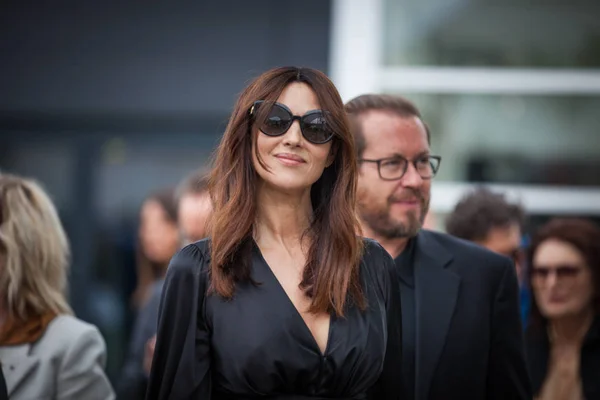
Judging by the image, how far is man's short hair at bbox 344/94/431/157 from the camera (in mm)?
4508

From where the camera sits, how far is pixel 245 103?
3.35 metres

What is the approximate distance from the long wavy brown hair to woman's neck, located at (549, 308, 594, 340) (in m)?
2.54

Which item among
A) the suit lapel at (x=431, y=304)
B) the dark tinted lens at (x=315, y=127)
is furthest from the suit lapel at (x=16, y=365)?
the dark tinted lens at (x=315, y=127)

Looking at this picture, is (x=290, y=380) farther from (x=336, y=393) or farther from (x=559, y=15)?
(x=559, y=15)

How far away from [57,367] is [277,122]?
1.58 metres

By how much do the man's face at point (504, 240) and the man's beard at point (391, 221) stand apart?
1468mm

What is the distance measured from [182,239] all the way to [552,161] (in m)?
4.20

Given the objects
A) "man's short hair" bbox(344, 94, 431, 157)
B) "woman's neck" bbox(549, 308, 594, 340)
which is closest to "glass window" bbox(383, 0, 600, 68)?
"woman's neck" bbox(549, 308, 594, 340)

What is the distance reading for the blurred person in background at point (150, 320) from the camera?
536 centimetres

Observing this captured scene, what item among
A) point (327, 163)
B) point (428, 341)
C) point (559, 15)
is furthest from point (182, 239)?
point (559, 15)

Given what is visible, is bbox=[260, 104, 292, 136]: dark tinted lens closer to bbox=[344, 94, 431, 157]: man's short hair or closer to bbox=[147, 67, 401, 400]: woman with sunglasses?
bbox=[147, 67, 401, 400]: woman with sunglasses

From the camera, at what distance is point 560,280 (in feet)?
18.8

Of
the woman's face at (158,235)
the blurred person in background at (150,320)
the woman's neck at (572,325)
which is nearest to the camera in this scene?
the blurred person in background at (150,320)

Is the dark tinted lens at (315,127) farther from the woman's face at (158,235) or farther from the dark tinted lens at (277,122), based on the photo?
the woman's face at (158,235)
